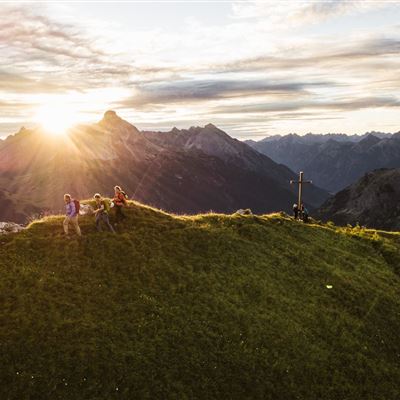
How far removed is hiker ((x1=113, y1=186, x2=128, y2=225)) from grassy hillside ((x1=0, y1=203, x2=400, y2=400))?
1.04 meters

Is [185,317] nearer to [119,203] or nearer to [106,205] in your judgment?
[119,203]

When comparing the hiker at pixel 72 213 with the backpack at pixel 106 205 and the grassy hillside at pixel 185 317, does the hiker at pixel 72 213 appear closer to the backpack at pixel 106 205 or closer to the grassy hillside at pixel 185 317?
the grassy hillside at pixel 185 317

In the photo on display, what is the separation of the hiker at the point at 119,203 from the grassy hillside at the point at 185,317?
1.04 metres

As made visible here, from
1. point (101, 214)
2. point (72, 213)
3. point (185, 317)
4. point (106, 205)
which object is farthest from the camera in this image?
point (106, 205)

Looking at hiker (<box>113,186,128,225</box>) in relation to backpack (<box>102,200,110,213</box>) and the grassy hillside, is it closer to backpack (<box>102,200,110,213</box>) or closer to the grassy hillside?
backpack (<box>102,200,110,213</box>)

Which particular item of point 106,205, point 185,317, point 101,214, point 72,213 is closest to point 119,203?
point 106,205

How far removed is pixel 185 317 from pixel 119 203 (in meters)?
11.9

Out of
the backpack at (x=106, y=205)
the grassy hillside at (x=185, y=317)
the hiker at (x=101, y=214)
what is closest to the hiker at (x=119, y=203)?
the backpack at (x=106, y=205)

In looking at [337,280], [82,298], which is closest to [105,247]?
[82,298]

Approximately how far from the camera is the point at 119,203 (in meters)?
34.1

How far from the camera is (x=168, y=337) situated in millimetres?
23953

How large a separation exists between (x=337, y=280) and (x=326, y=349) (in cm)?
912

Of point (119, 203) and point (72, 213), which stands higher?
point (119, 203)

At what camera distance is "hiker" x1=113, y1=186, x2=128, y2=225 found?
34.0m
